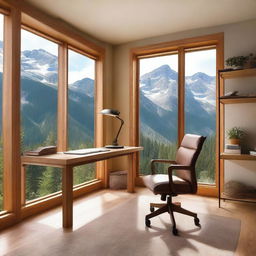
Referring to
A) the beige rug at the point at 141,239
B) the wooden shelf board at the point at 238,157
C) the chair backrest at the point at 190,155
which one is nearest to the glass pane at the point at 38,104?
the beige rug at the point at 141,239

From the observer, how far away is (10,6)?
2613 mm

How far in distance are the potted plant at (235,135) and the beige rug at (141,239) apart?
3.61ft

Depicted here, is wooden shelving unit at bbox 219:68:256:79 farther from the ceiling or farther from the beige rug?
the beige rug

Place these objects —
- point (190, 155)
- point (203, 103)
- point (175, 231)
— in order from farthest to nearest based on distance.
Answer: point (203, 103), point (190, 155), point (175, 231)

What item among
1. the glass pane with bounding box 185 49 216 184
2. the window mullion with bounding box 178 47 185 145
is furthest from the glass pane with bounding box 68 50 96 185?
the glass pane with bounding box 185 49 216 184

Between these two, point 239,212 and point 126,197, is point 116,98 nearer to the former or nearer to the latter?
point 126,197

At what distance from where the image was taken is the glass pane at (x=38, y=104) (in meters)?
3.06

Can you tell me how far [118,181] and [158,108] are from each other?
144cm

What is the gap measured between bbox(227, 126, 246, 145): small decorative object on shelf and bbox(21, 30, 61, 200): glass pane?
8.11 ft

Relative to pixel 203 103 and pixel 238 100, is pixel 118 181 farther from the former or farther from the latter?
pixel 238 100

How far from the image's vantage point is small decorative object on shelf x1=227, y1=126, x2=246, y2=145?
11.2 feet

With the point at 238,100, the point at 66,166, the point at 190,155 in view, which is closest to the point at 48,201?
the point at 66,166

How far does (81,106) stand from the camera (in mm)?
4031

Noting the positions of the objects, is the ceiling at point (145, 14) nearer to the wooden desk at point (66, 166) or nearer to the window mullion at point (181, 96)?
the window mullion at point (181, 96)
